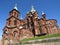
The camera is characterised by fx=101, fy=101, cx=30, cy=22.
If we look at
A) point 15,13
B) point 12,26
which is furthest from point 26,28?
point 15,13

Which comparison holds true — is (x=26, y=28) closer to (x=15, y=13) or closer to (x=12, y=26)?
(x=12, y=26)

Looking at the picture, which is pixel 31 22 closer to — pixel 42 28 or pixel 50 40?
pixel 42 28

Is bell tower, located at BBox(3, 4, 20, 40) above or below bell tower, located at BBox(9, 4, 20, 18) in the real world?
below

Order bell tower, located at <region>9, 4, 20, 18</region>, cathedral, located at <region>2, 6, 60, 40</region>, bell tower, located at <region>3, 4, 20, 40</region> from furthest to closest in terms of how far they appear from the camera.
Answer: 1. bell tower, located at <region>9, 4, 20, 18</region>
2. bell tower, located at <region>3, 4, 20, 40</region>
3. cathedral, located at <region>2, 6, 60, 40</region>

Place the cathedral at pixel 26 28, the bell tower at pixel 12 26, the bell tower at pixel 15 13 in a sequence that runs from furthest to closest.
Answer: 1. the bell tower at pixel 15 13
2. the bell tower at pixel 12 26
3. the cathedral at pixel 26 28

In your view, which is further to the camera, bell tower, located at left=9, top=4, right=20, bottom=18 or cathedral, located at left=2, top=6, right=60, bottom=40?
bell tower, located at left=9, top=4, right=20, bottom=18

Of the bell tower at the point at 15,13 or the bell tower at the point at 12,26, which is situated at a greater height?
the bell tower at the point at 15,13

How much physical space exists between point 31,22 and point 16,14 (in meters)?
13.0

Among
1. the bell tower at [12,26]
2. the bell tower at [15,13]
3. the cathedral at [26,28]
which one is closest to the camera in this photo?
the cathedral at [26,28]

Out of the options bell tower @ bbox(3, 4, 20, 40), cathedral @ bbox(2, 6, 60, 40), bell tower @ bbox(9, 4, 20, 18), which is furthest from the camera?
bell tower @ bbox(9, 4, 20, 18)

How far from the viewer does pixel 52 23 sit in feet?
174

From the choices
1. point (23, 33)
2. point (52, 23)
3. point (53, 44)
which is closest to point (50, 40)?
point (53, 44)

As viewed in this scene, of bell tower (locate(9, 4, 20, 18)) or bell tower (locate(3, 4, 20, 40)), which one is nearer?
bell tower (locate(3, 4, 20, 40))

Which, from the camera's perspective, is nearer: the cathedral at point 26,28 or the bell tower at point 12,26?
the cathedral at point 26,28
